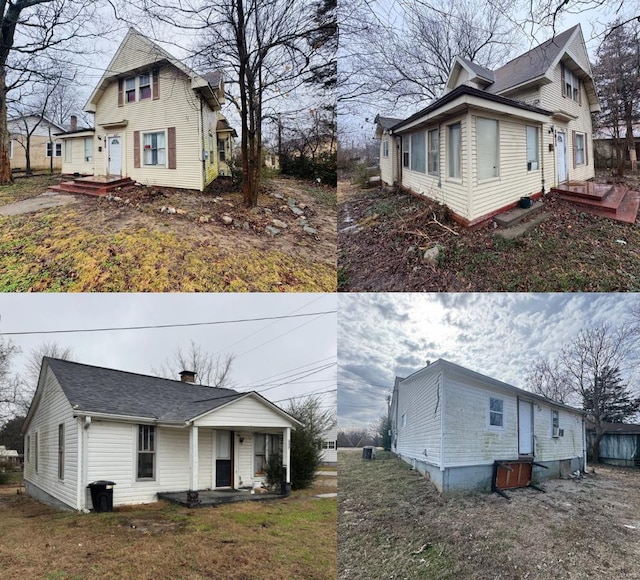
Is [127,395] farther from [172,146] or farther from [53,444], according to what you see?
[172,146]

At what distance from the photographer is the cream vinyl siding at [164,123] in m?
5.81

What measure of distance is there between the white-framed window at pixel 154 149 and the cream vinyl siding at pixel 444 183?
144 inches

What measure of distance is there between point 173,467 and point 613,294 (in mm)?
6970

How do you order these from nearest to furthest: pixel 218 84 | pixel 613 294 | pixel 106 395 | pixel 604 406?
pixel 613 294 < pixel 604 406 < pixel 218 84 < pixel 106 395

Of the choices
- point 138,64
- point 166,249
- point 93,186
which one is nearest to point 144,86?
point 138,64

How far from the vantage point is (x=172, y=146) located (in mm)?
6645

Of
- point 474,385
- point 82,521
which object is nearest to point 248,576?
point 82,521

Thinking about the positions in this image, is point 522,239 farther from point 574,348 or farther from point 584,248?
point 574,348

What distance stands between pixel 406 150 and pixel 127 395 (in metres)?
6.21

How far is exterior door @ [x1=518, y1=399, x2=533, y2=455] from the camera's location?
4.56 m

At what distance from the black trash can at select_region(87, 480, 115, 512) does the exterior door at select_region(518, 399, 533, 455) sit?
544 centimetres

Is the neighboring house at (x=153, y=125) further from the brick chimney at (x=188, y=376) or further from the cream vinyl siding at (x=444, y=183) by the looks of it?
the brick chimney at (x=188, y=376)

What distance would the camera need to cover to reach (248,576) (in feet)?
14.7

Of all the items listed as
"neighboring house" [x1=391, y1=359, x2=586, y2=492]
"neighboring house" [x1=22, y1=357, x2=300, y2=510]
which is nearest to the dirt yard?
"neighboring house" [x1=391, y1=359, x2=586, y2=492]
